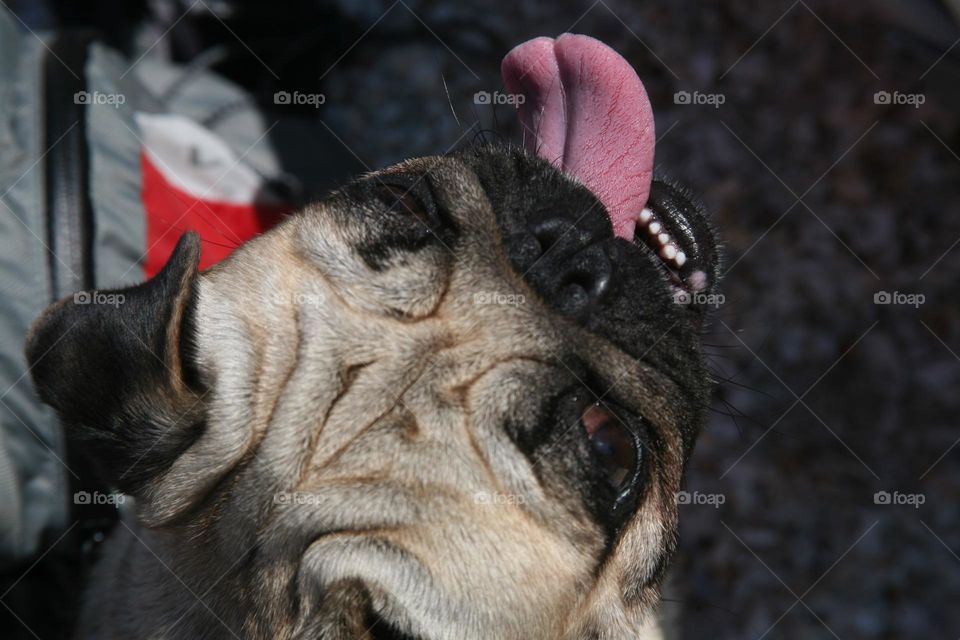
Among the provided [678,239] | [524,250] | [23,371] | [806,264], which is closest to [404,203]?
[524,250]

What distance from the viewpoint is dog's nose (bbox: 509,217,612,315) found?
1.85 meters

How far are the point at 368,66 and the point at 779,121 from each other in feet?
7.38

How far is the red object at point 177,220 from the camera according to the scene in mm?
2912

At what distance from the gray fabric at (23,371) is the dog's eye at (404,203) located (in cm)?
117

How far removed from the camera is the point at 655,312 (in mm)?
1956

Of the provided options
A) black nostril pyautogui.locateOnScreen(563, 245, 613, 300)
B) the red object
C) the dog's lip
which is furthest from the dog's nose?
the red object

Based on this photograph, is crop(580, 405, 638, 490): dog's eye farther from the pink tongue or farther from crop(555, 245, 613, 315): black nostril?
the pink tongue

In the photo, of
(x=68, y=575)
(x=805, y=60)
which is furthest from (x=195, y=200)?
(x=805, y=60)

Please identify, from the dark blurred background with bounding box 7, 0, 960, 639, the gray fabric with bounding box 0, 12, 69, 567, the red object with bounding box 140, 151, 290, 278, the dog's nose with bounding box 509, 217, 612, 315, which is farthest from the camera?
the dark blurred background with bounding box 7, 0, 960, 639

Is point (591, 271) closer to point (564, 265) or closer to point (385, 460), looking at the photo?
point (564, 265)

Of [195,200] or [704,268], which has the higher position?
[195,200]

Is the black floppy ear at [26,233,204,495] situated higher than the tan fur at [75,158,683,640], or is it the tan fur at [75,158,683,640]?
the black floppy ear at [26,233,204,495]

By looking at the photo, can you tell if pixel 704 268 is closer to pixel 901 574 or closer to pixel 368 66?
pixel 901 574

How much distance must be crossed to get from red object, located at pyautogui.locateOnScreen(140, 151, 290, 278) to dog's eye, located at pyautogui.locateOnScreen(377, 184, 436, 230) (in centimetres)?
104
